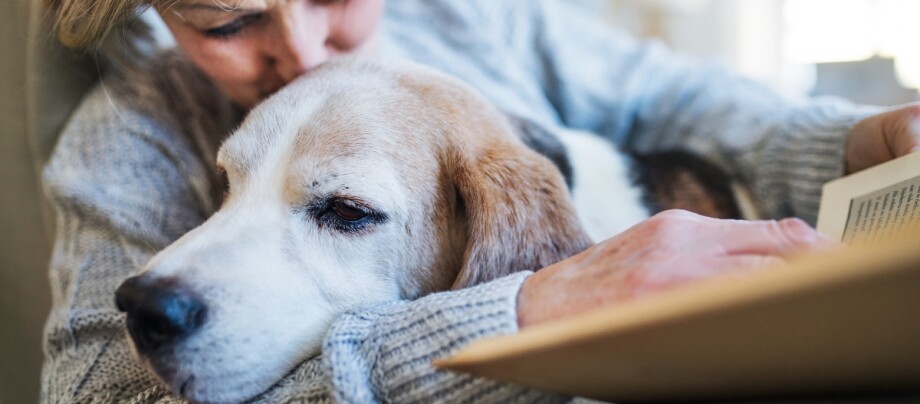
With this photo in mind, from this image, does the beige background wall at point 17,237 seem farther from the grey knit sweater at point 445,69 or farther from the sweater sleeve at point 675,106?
the sweater sleeve at point 675,106

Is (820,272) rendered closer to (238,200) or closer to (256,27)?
(238,200)

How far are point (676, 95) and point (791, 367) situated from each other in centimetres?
145

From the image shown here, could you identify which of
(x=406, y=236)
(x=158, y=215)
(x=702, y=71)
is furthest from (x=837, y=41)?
(x=158, y=215)

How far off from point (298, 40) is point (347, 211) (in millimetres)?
376

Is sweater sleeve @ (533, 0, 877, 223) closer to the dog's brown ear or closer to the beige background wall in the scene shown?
the dog's brown ear

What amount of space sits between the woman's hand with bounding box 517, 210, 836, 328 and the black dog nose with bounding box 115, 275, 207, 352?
0.42 m

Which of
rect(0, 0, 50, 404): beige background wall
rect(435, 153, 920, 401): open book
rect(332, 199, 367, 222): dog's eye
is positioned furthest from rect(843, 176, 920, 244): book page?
rect(0, 0, 50, 404): beige background wall

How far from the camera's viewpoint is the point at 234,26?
123 cm

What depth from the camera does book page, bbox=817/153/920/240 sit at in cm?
101

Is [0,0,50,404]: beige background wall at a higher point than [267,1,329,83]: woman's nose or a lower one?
lower

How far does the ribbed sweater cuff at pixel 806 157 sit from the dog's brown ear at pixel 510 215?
0.60 meters

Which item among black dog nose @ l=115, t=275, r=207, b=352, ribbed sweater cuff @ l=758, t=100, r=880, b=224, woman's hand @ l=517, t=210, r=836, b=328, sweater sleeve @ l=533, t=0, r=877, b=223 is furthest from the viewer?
sweater sleeve @ l=533, t=0, r=877, b=223

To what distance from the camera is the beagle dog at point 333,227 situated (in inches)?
35.6

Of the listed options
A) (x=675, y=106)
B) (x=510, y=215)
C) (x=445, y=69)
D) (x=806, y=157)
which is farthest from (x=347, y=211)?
(x=675, y=106)
